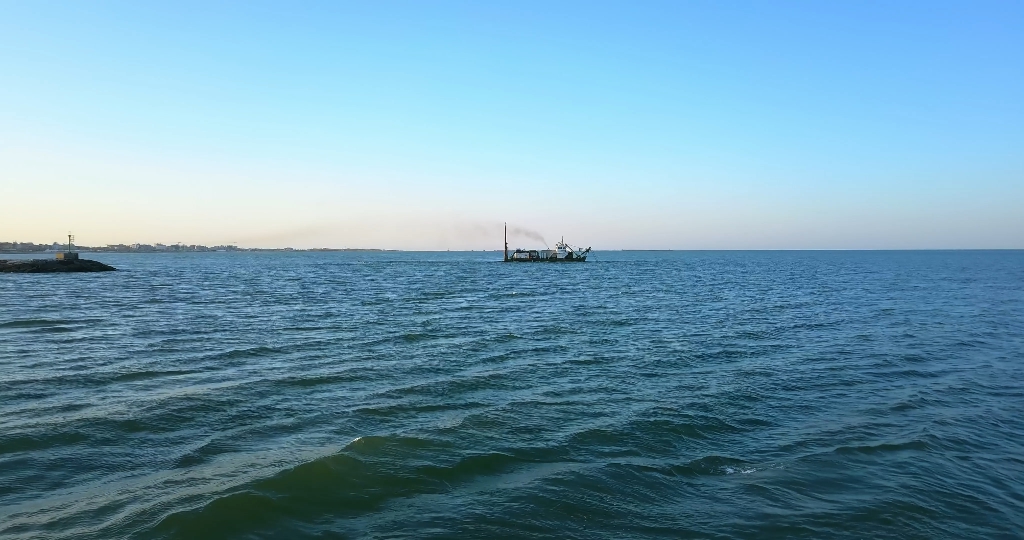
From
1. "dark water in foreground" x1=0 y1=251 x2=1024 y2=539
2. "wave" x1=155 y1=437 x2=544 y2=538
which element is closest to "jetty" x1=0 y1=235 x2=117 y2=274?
"dark water in foreground" x1=0 y1=251 x2=1024 y2=539

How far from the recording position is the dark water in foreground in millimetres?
8391

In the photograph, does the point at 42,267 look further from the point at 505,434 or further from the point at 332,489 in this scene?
the point at 332,489

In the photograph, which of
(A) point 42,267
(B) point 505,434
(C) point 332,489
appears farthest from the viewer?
(A) point 42,267

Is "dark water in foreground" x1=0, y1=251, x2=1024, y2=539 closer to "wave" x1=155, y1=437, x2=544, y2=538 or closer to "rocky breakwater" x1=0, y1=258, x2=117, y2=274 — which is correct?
"wave" x1=155, y1=437, x2=544, y2=538

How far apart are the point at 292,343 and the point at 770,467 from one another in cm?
1748

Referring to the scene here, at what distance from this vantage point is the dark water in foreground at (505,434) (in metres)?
8.39

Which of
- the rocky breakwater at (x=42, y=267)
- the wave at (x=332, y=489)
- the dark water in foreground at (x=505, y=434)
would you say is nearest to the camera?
the wave at (x=332, y=489)

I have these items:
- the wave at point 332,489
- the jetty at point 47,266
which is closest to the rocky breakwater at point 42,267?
the jetty at point 47,266

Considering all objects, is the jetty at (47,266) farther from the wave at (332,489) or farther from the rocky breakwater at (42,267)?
the wave at (332,489)

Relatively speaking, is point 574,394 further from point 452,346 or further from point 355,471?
point 452,346

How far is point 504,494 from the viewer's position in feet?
29.9

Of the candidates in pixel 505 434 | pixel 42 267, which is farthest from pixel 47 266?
pixel 505 434

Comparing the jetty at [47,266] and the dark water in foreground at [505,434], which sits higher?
the jetty at [47,266]

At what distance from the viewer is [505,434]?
1191 centimetres
